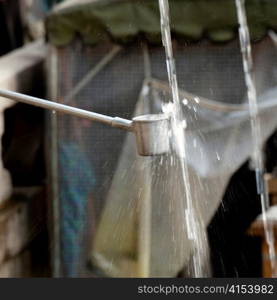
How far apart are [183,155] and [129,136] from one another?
381 millimetres

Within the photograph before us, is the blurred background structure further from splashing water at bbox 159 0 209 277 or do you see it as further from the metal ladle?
the metal ladle

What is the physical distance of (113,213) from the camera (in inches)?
175

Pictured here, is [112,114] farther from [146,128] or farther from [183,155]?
[146,128]

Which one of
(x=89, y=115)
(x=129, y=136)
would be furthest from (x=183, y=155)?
(x=89, y=115)

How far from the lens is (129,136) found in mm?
4391

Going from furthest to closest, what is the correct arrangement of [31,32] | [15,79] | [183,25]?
[31,32] < [15,79] < [183,25]

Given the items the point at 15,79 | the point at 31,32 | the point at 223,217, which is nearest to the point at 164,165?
the point at 223,217

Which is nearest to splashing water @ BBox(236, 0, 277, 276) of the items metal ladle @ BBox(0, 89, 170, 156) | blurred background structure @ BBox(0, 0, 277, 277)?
blurred background structure @ BBox(0, 0, 277, 277)

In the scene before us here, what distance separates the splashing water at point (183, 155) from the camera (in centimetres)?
417

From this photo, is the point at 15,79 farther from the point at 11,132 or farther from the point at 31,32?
the point at 31,32

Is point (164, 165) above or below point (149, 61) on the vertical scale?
below

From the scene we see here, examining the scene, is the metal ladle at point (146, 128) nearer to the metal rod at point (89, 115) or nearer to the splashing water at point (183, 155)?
the metal rod at point (89, 115)

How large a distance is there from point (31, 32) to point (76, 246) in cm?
235
